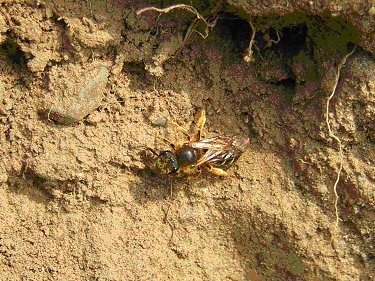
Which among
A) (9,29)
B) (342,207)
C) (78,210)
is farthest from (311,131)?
(9,29)

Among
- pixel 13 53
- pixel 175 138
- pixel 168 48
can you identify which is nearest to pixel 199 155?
pixel 175 138

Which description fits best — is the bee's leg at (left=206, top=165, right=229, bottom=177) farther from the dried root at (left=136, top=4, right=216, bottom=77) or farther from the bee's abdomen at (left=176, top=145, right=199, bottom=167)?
the dried root at (left=136, top=4, right=216, bottom=77)

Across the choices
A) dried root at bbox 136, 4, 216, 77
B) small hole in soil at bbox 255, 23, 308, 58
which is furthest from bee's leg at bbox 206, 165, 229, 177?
small hole in soil at bbox 255, 23, 308, 58

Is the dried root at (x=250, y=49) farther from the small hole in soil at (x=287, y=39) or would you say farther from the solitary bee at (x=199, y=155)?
the solitary bee at (x=199, y=155)

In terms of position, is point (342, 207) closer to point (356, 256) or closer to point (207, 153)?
point (356, 256)

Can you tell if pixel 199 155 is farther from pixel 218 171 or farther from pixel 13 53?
pixel 13 53
